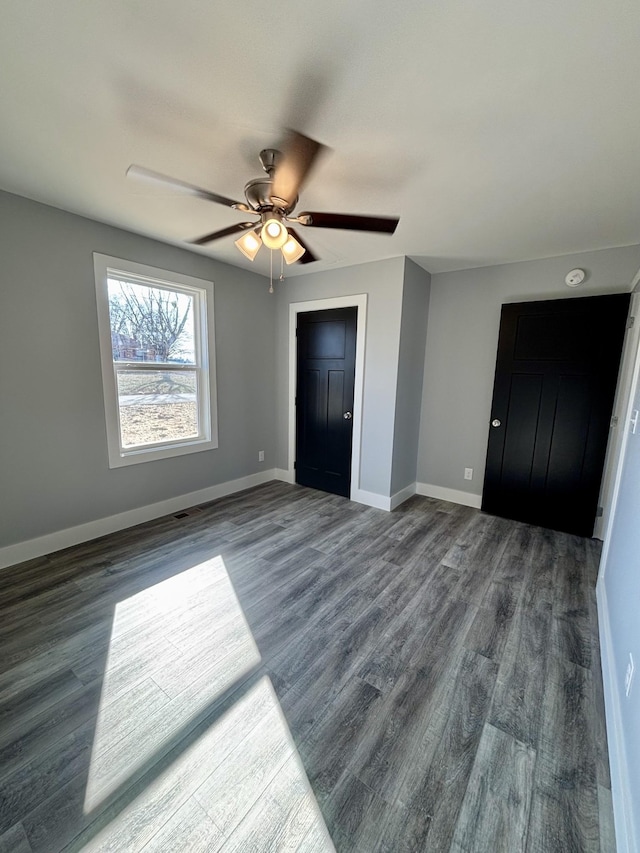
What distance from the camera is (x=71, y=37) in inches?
44.8

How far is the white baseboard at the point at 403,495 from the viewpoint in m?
3.52

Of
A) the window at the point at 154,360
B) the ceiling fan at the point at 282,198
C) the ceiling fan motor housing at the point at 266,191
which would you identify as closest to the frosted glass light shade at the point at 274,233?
the ceiling fan at the point at 282,198

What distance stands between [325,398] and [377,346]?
0.86 m

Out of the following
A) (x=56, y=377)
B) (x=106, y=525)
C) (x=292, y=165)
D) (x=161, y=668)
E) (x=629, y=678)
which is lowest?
(x=161, y=668)

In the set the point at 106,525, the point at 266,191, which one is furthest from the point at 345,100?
the point at 106,525

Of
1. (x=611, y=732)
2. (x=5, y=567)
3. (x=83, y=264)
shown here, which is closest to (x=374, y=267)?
(x=83, y=264)

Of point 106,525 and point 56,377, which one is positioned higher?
point 56,377

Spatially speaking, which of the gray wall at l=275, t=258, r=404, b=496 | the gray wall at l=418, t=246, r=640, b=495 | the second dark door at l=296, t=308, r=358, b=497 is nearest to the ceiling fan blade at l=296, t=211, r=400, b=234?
the gray wall at l=275, t=258, r=404, b=496

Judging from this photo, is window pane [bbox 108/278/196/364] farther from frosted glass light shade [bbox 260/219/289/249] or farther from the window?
frosted glass light shade [bbox 260/219/289/249]

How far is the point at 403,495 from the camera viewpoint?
3.70 meters

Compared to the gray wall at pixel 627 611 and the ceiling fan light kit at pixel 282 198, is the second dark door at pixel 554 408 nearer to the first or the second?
the gray wall at pixel 627 611

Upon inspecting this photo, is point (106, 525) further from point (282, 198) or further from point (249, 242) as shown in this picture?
point (282, 198)

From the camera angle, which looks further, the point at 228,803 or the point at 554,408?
the point at 554,408

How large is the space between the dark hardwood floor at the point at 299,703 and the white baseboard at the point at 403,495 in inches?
36.4
